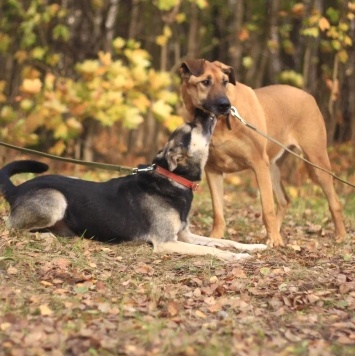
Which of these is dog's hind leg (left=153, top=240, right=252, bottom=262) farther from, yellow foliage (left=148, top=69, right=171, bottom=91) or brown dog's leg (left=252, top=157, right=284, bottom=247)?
yellow foliage (left=148, top=69, right=171, bottom=91)

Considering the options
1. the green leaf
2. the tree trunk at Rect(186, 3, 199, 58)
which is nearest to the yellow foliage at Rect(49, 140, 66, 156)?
the green leaf

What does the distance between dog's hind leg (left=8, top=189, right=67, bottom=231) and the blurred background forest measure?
584 cm

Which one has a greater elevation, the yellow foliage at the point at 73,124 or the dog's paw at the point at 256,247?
the yellow foliage at the point at 73,124

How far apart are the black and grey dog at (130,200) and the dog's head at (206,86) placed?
0.55ft

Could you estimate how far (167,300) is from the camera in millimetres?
5438

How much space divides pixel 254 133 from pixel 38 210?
8.21 ft

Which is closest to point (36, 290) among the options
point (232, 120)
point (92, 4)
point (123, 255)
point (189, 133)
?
point (123, 255)

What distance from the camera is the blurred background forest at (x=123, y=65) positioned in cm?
1285

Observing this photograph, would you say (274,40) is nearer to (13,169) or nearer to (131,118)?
(131,118)

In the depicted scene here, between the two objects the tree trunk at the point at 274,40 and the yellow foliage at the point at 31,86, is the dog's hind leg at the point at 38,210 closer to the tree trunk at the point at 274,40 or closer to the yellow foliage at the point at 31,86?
the yellow foliage at the point at 31,86

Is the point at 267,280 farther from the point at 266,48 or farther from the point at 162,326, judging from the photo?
the point at 266,48

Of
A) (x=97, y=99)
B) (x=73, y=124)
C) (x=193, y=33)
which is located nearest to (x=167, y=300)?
(x=97, y=99)

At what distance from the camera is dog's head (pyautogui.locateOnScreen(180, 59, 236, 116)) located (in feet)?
23.7

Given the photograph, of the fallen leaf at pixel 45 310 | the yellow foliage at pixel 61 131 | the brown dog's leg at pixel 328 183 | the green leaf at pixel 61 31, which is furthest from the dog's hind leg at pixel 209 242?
the green leaf at pixel 61 31
